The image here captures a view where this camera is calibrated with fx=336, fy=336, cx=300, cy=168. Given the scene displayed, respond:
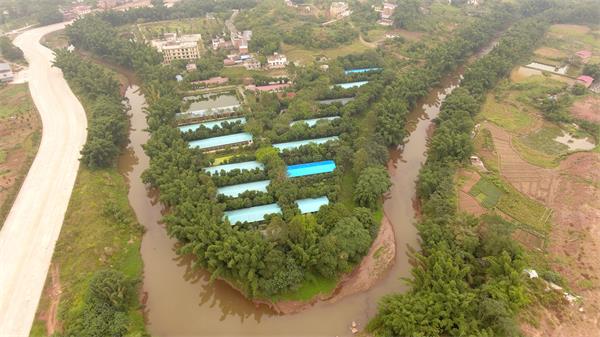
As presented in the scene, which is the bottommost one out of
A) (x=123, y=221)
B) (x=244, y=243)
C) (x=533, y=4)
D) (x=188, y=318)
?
(x=188, y=318)

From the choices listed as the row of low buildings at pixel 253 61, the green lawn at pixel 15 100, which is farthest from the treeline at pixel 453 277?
the green lawn at pixel 15 100

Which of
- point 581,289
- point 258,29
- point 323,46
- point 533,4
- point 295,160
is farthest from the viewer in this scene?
point 533,4

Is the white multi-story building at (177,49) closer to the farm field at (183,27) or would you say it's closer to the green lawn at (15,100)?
the farm field at (183,27)

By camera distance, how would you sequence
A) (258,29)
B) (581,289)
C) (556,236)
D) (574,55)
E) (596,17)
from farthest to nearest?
(596,17) → (258,29) → (574,55) → (556,236) → (581,289)

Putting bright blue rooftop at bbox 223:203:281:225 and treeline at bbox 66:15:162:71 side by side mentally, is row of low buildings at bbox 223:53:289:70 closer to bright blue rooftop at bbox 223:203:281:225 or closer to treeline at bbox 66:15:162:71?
treeline at bbox 66:15:162:71

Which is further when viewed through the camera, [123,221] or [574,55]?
[574,55]

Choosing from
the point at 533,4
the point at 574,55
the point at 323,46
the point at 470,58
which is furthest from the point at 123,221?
the point at 533,4

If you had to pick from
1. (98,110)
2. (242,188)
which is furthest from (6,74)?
(242,188)

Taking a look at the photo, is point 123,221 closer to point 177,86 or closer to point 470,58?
point 177,86

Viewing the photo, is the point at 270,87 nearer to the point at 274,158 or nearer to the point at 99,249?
the point at 274,158
